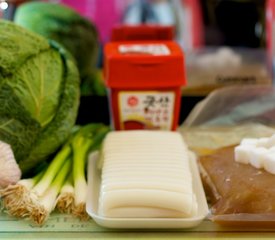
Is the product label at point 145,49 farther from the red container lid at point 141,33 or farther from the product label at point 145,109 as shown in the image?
the red container lid at point 141,33

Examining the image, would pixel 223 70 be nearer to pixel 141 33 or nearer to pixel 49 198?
pixel 141 33

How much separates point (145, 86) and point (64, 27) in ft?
0.93

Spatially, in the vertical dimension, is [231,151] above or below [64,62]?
below

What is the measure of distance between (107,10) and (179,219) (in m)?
1.06

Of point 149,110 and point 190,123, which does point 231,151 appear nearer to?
point 149,110

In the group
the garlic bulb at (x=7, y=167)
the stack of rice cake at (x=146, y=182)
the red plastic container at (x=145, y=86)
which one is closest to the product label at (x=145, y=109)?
the red plastic container at (x=145, y=86)

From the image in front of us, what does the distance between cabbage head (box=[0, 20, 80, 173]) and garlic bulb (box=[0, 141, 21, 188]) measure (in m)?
0.03

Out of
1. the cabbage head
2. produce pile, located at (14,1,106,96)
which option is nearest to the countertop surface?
the cabbage head

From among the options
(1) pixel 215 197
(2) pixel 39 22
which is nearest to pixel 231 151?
(1) pixel 215 197

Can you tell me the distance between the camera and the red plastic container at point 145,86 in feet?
3.02

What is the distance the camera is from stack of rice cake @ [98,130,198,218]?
0.68 m

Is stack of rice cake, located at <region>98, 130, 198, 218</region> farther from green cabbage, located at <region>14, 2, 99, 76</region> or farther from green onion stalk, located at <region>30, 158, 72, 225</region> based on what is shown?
green cabbage, located at <region>14, 2, 99, 76</region>

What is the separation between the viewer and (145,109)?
37.0 inches

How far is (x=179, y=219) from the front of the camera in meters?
0.67
